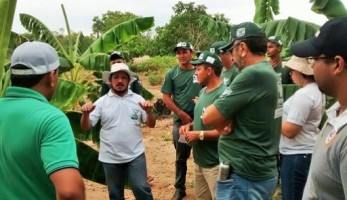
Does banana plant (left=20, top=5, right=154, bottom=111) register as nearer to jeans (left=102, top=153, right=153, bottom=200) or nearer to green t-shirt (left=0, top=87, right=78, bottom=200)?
jeans (left=102, top=153, right=153, bottom=200)

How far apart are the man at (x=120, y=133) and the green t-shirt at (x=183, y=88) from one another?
138 centimetres

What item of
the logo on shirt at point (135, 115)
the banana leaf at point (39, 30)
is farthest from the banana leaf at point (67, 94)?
the banana leaf at point (39, 30)

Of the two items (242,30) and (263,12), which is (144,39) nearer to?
(263,12)

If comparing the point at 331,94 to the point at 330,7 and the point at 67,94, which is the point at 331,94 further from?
the point at 330,7

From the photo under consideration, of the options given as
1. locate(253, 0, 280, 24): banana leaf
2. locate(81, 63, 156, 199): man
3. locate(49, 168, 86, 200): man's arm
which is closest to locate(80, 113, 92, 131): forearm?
locate(81, 63, 156, 199): man

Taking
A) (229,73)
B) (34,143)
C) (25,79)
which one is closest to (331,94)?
(34,143)

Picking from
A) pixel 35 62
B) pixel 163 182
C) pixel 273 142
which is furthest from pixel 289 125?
pixel 163 182

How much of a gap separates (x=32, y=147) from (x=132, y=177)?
8.20 feet

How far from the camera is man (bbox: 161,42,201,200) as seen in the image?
5820 mm

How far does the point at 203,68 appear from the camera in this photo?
4.25 meters

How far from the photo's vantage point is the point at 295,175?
12.2 ft

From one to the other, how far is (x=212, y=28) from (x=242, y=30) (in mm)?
4960

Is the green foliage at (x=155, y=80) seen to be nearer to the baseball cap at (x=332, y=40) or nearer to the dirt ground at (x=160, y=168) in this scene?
the dirt ground at (x=160, y=168)

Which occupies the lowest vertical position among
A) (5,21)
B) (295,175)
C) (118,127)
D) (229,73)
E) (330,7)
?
(295,175)
